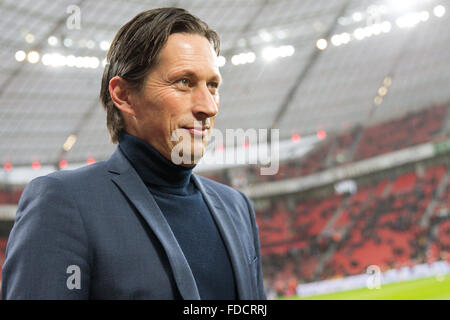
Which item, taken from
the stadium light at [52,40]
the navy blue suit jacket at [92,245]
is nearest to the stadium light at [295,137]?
the stadium light at [52,40]

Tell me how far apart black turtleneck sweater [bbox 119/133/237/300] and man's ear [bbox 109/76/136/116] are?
100mm

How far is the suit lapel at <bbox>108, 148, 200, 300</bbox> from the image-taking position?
1416 mm

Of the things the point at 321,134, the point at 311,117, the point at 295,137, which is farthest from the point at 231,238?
the point at 321,134

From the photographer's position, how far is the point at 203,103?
1.55 meters

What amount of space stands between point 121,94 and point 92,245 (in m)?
0.53

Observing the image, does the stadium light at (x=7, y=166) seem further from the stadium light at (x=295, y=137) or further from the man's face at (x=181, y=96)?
the man's face at (x=181, y=96)

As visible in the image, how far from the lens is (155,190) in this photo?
1.66 m

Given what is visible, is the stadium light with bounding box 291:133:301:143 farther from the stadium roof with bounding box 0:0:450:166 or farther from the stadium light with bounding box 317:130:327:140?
the stadium light with bounding box 317:130:327:140

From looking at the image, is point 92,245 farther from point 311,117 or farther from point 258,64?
point 311,117

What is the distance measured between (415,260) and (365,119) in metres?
16.8

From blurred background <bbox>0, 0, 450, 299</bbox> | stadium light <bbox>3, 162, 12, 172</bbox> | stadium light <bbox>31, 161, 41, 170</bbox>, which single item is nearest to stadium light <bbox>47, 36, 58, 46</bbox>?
blurred background <bbox>0, 0, 450, 299</bbox>

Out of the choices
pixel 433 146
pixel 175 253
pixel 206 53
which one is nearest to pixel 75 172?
pixel 175 253

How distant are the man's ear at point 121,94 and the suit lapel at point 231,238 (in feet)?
1.22

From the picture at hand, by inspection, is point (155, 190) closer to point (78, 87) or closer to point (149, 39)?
point (149, 39)
